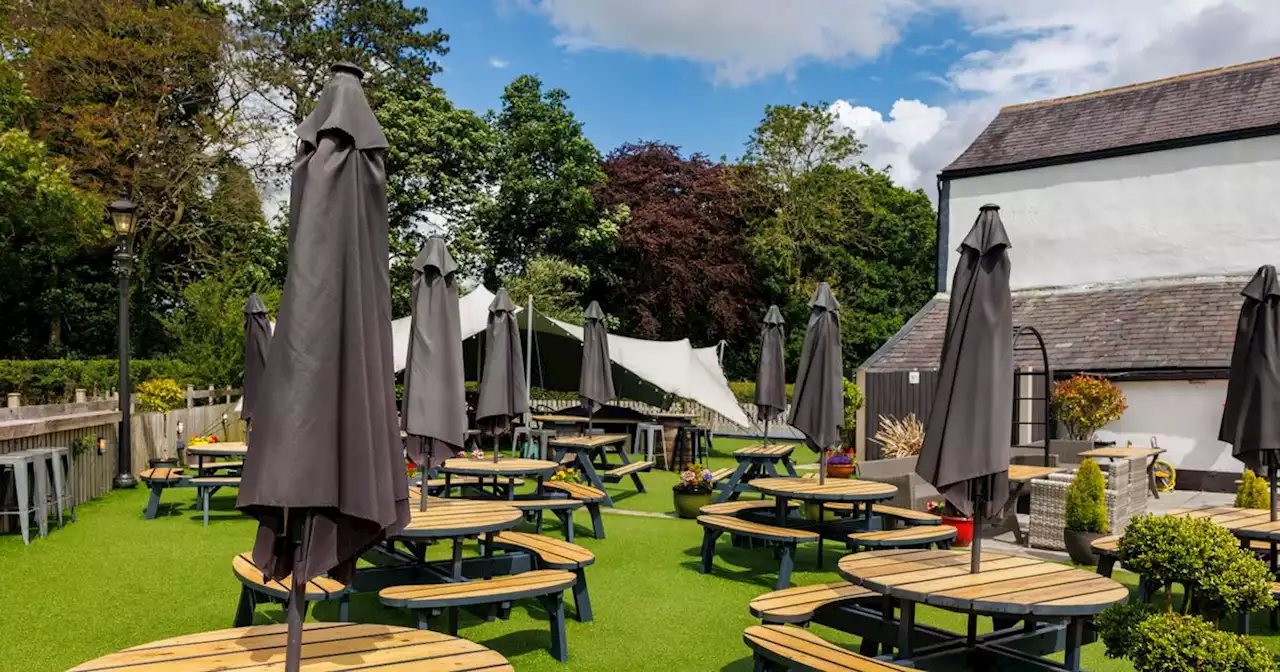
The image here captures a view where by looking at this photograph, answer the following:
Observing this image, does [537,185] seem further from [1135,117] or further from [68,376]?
[1135,117]

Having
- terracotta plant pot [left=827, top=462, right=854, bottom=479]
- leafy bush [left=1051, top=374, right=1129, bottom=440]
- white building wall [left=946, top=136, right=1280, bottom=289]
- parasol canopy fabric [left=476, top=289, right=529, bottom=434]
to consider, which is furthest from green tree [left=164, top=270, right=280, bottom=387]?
leafy bush [left=1051, top=374, right=1129, bottom=440]

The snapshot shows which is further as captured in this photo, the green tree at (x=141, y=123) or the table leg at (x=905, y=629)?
the green tree at (x=141, y=123)

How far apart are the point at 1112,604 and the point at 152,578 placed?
20.9ft

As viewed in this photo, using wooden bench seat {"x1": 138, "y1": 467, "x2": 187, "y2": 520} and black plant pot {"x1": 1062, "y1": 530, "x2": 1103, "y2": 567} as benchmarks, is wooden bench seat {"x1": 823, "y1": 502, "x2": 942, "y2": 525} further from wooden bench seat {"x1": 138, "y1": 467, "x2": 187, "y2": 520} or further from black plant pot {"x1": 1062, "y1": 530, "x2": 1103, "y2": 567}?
wooden bench seat {"x1": 138, "y1": 467, "x2": 187, "y2": 520}

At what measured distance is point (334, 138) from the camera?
2818 millimetres

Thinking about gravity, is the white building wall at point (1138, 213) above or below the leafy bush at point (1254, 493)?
above

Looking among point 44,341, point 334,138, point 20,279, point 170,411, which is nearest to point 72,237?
point 20,279

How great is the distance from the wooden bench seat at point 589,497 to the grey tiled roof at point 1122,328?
8.51 metres

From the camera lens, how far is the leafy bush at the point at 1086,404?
1353cm

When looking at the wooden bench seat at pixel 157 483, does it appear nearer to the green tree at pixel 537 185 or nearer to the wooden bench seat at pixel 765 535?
the wooden bench seat at pixel 765 535

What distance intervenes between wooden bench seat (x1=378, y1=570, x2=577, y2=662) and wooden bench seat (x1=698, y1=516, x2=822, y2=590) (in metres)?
2.10

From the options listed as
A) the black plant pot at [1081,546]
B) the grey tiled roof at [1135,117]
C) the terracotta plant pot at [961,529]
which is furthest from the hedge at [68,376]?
the grey tiled roof at [1135,117]

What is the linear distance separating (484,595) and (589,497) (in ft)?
11.6

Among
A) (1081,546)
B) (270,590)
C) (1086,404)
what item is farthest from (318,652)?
(1086,404)
